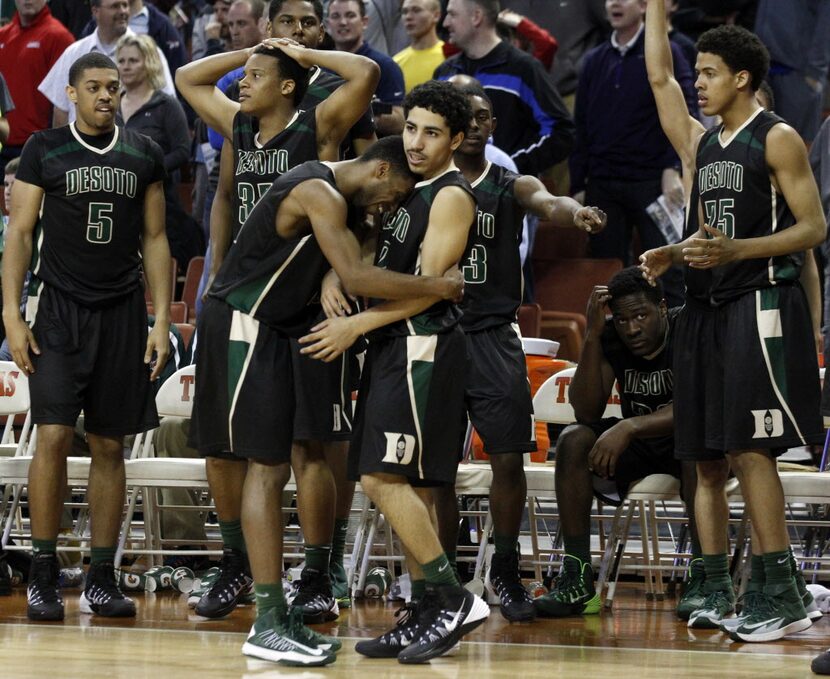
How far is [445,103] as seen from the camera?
4762 mm

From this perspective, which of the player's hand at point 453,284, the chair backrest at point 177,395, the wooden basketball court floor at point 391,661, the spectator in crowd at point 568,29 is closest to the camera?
the wooden basketball court floor at point 391,661

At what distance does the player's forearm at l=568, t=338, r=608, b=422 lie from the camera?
6.01 meters

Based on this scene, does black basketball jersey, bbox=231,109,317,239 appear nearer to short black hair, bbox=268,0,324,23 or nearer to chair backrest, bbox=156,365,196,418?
short black hair, bbox=268,0,324,23

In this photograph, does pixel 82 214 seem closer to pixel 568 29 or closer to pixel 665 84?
pixel 665 84

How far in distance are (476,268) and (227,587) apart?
157 cm

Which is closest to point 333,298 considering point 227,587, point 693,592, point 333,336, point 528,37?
point 333,336

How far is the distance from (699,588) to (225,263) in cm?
228

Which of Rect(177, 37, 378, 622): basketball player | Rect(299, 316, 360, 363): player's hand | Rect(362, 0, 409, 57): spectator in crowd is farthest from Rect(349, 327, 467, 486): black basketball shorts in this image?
Rect(362, 0, 409, 57): spectator in crowd

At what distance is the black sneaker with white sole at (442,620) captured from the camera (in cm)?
453

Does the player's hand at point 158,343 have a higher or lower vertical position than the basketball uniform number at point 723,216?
lower

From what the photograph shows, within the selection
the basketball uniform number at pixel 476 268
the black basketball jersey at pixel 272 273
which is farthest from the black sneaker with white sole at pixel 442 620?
the basketball uniform number at pixel 476 268

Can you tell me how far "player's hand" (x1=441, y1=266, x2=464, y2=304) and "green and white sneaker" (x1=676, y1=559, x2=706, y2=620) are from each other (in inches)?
69.2

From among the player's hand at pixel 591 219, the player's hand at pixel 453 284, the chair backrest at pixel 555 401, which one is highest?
the player's hand at pixel 591 219

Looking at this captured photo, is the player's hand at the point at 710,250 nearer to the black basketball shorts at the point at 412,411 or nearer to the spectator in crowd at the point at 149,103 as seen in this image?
the black basketball shorts at the point at 412,411
